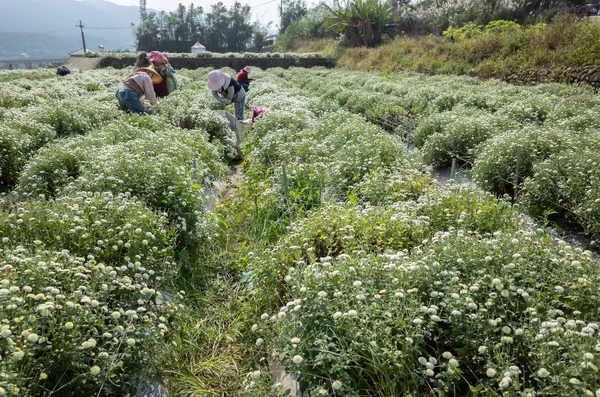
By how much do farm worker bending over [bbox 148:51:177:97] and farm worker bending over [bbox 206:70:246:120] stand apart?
3.03 feet

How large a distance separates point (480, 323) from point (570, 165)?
333 cm

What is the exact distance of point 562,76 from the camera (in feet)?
41.4

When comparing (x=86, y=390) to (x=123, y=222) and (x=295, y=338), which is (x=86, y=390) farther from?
(x=123, y=222)

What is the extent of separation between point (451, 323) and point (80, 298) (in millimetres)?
2294

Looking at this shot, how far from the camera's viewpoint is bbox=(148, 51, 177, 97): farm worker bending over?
9.87 metres

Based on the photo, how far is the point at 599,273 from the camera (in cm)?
280

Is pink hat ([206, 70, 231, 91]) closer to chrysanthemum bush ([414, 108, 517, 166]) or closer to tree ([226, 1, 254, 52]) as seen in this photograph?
chrysanthemum bush ([414, 108, 517, 166])

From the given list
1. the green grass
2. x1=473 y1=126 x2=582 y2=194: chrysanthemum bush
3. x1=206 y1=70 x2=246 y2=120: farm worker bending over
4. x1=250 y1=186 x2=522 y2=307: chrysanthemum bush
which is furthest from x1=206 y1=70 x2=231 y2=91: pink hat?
the green grass

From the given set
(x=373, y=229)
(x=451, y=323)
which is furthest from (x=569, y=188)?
(x=451, y=323)

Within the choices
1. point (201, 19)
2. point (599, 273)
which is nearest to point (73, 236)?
point (599, 273)

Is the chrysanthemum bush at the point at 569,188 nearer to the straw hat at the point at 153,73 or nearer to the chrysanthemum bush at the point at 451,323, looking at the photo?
the chrysanthemum bush at the point at 451,323

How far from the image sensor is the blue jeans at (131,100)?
28.6 ft

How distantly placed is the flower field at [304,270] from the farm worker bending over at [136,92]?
6.20ft

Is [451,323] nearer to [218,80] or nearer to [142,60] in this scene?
[142,60]
